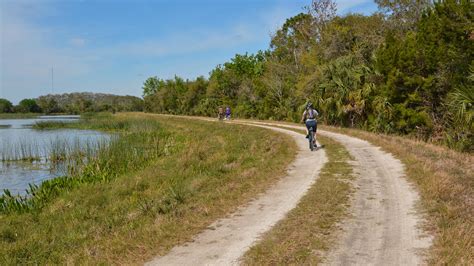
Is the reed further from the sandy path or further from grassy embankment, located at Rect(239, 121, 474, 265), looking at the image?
grassy embankment, located at Rect(239, 121, 474, 265)

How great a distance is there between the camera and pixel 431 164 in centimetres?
1029

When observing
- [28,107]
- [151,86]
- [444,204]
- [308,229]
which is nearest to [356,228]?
[308,229]

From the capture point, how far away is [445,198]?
23.6 feet

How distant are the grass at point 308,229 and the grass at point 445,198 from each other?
54.2 inches

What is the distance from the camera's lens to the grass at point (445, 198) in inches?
193

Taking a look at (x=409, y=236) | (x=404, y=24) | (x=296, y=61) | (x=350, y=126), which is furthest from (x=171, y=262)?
A: (x=296, y=61)

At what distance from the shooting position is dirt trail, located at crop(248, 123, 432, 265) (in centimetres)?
491

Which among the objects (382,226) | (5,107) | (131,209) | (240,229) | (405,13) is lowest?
(131,209)

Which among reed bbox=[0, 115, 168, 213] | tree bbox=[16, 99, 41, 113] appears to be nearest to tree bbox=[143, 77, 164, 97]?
tree bbox=[16, 99, 41, 113]

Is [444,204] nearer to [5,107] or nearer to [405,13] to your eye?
[405,13]

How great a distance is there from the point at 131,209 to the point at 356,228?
19.0 feet

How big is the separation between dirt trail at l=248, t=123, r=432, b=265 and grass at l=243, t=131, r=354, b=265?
0.20 m

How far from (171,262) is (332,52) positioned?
2944 cm

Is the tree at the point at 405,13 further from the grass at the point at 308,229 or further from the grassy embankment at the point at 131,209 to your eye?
the grass at the point at 308,229
